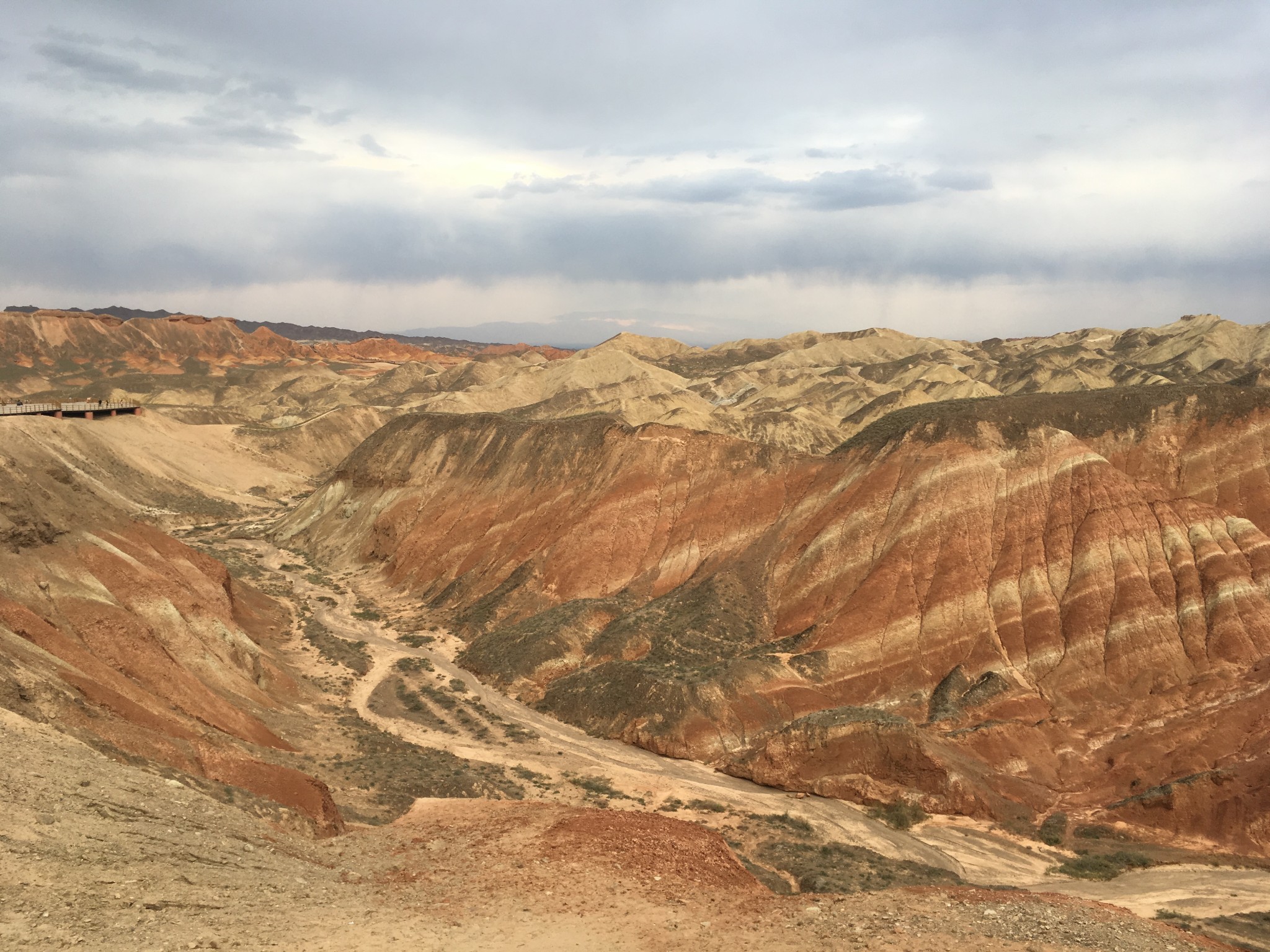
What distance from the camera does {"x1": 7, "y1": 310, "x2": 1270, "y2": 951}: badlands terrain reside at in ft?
58.7

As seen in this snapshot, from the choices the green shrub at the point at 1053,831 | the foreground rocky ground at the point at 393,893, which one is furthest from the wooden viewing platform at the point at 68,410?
the green shrub at the point at 1053,831

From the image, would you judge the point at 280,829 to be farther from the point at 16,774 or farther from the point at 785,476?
the point at 785,476

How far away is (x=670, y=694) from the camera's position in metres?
39.8

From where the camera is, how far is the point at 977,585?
43.5 meters

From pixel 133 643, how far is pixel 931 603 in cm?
3437

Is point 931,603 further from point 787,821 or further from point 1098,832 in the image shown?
point 787,821

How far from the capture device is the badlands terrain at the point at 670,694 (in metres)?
17.9

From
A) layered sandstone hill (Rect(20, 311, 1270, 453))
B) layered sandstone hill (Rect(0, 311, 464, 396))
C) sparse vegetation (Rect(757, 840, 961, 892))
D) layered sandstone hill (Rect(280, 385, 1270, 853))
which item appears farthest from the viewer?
layered sandstone hill (Rect(0, 311, 464, 396))

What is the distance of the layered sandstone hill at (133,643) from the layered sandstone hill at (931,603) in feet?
→ 42.6

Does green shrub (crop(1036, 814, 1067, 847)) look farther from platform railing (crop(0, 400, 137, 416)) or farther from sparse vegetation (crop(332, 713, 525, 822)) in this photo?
platform railing (crop(0, 400, 137, 416))

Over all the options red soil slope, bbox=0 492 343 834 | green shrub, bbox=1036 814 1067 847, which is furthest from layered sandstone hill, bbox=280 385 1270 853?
red soil slope, bbox=0 492 343 834

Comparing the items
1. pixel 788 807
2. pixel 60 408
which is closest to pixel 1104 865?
pixel 788 807

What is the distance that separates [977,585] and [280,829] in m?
33.6

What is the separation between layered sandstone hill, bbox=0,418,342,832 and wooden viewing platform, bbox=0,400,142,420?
1750 inches
